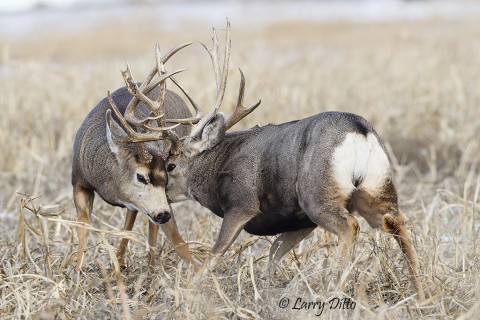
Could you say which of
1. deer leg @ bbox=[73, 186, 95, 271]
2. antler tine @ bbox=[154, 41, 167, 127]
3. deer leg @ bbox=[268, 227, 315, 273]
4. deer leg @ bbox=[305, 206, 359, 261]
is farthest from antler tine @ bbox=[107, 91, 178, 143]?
deer leg @ bbox=[305, 206, 359, 261]

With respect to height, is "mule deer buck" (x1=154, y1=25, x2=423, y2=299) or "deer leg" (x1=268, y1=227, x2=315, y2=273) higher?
"mule deer buck" (x1=154, y1=25, x2=423, y2=299)

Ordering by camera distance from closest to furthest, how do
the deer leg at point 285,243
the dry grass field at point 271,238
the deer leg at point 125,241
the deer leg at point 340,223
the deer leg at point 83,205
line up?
the dry grass field at point 271,238 → the deer leg at point 340,223 → the deer leg at point 285,243 → the deer leg at point 83,205 → the deer leg at point 125,241

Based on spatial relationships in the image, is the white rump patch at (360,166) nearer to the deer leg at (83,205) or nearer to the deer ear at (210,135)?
the deer ear at (210,135)

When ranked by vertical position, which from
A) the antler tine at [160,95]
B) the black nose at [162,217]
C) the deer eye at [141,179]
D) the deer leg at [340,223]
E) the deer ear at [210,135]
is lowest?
the black nose at [162,217]

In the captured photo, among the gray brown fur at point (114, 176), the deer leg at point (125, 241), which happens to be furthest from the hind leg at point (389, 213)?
the deer leg at point (125, 241)

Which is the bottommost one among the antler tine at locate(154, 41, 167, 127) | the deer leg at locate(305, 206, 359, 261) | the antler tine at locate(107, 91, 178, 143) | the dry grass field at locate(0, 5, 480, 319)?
the dry grass field at locate(0, 5, 480, 319)

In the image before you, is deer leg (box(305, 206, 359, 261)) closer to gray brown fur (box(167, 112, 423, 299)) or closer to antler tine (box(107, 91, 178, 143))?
gray brown fur (box(167, 112, 423, 299))

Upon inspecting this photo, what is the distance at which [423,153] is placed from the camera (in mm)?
9984

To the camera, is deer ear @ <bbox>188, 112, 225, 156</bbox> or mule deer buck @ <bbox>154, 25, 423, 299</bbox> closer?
mule deer buck @ <bbox>154, 25, 423, 299</bbox>

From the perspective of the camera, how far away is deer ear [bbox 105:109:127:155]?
595cm

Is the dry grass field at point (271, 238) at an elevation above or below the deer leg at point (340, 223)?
below

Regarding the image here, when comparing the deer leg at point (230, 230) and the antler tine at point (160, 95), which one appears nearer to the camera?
the deer leg at point (230, 230)

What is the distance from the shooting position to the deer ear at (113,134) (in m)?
5.95

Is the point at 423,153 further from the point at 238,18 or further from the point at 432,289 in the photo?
the point at 238,18
